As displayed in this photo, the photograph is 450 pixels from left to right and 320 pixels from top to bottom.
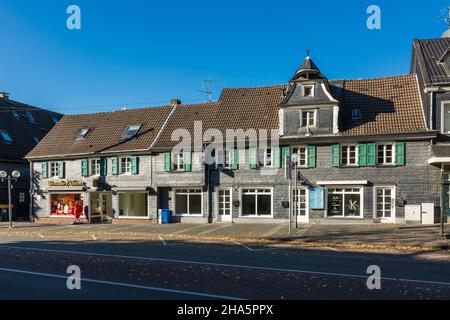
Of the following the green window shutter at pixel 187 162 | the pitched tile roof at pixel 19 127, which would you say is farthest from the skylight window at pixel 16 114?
the green window shutter at pixel 187 162

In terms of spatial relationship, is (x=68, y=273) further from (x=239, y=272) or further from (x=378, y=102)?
(x=378, y=102)

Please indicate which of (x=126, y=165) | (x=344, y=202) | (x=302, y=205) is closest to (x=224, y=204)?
(x=302, y=205)

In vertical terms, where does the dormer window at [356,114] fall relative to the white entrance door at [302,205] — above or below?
above

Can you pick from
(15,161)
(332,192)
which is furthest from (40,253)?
(15,161)

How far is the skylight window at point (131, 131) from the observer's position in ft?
93.7

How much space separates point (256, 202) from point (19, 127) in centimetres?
2439

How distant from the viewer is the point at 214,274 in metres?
9.84

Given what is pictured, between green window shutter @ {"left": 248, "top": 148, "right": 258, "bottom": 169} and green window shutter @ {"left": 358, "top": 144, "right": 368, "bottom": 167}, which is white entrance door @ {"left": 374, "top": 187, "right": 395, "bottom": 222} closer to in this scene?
green window shutter @ {"left": 358, "top": 144, "right": 368, "bottom": 167}

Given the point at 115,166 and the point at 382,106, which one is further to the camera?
the point at 115,166

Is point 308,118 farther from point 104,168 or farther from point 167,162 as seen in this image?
point 104,168

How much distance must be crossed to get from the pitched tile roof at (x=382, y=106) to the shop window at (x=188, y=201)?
9.75m

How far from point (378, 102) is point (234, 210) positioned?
1092 centimetres

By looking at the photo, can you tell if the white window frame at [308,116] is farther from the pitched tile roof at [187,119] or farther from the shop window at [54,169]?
the shop window at [54,169]

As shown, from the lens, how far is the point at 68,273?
10.1 metres
